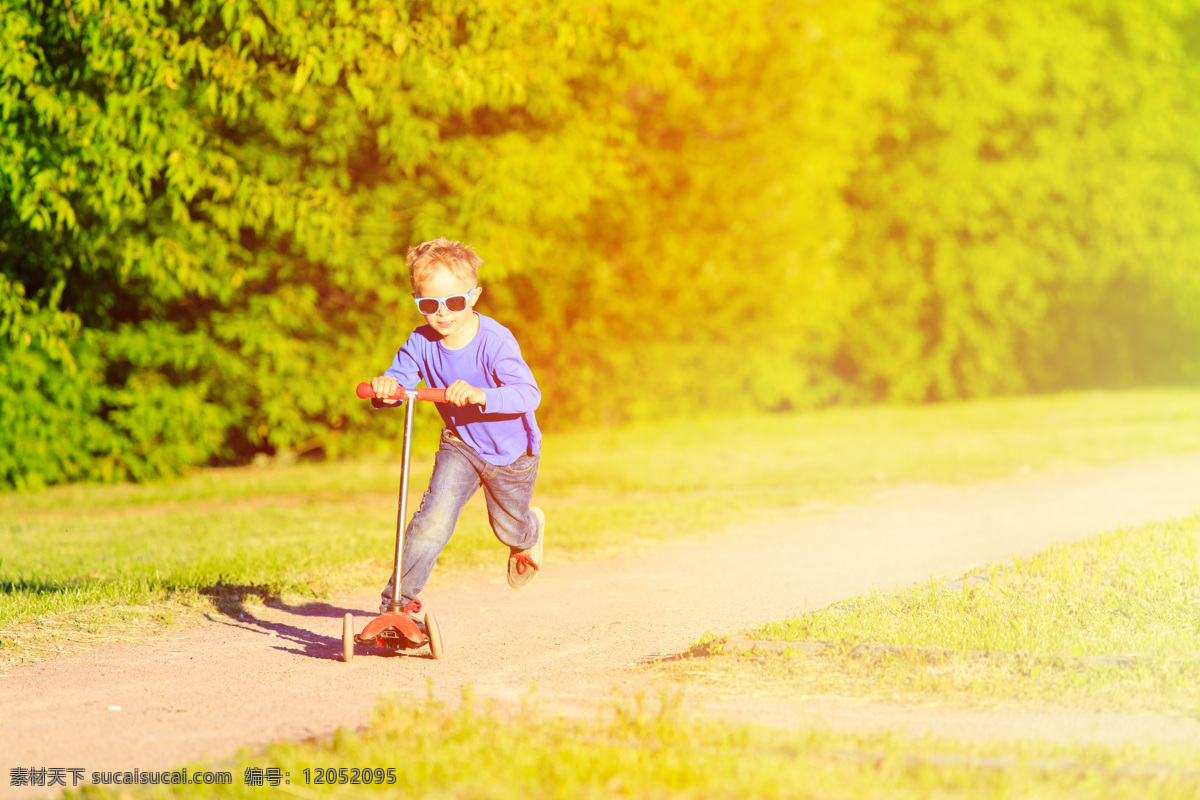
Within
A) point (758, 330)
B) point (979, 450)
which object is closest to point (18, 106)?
point (979, 450)

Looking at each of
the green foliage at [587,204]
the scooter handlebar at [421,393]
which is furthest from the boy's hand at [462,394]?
the green foliage at [587,204]

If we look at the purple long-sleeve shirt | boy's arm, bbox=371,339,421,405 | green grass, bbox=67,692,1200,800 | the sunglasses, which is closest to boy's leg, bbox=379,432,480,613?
the purple long-sleeve shirt

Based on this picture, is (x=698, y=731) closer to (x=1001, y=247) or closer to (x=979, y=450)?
(x=979, y=450)

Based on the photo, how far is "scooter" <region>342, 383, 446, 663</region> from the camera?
5.75 metres

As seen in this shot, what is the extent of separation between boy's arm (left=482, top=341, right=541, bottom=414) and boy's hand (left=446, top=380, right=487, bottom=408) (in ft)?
0.42

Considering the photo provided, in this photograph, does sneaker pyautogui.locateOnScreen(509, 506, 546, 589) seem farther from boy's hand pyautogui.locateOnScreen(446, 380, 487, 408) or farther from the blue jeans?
boy's hand pyautogui.locateOnScreen(446, 380, 487, 408)

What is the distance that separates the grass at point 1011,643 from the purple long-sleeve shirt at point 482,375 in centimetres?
135

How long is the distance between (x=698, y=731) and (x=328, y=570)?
4.55 metres

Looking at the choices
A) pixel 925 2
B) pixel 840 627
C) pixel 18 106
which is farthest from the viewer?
pixel 925 2

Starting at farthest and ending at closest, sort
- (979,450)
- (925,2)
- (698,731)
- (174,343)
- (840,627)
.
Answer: (925,2) → (979,450) → (174,343) → (840,627) → (698,731)

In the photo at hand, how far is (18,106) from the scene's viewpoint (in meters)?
10.8

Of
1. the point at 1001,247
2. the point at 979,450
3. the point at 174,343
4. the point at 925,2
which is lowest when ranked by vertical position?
the point at 979,450

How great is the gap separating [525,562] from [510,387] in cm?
117

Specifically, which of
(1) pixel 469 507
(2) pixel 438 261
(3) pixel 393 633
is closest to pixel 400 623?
(3) pixel 393 633
